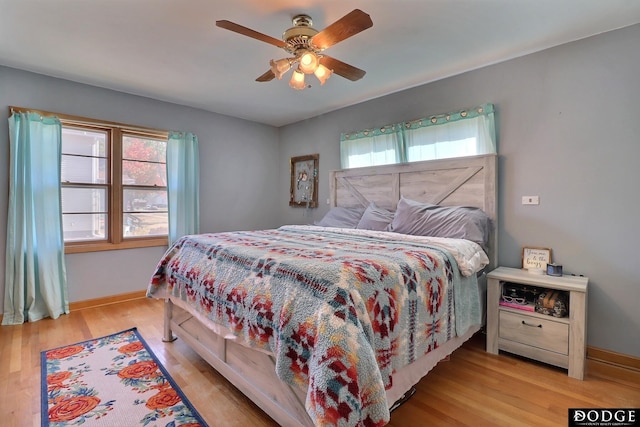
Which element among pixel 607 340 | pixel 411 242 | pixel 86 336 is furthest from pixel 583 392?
pixel 86 336

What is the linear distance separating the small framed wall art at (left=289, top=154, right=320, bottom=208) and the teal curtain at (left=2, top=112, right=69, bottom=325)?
2.81 meters

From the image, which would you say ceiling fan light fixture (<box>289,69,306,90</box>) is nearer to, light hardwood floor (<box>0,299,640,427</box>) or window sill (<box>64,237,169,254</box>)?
light hardwood floor (<box>0,299,640,427</box>)

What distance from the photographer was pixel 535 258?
2.51m

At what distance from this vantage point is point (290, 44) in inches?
78.9

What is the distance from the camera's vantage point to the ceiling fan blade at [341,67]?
83.3 inches

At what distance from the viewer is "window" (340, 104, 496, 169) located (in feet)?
9.18

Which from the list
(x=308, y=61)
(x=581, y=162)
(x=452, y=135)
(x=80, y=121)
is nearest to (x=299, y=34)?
(x=308, y=61)

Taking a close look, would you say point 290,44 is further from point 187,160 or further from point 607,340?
point 607,340

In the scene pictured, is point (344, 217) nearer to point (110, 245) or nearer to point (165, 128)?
point (165, 128)

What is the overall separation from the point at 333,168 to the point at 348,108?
2.64ft

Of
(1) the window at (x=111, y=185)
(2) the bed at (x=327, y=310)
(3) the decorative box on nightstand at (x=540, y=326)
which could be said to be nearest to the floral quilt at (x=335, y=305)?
(2) the bed at (x=327, y=310)

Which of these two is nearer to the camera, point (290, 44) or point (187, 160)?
point (290, 44)

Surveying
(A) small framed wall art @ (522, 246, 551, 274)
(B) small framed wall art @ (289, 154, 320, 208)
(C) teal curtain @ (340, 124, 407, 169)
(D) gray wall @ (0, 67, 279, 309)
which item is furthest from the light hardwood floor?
(B) small framed wall art @ (289, 154, 320, 208)

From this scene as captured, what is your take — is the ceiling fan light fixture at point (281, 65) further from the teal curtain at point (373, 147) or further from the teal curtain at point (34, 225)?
the teal curtain at point (34, 225)
